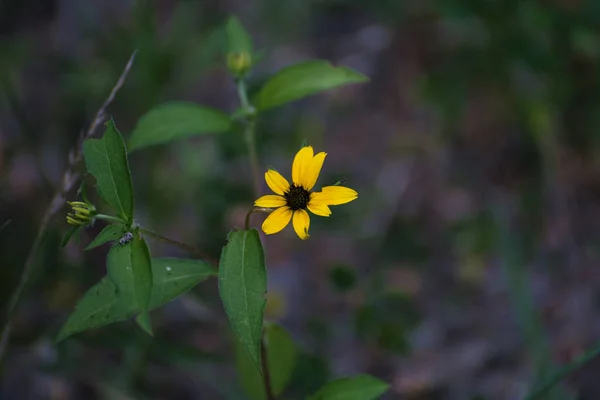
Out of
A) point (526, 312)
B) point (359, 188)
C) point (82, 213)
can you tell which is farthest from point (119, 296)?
point (359, 188)

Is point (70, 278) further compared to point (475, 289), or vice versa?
point (475, 289)

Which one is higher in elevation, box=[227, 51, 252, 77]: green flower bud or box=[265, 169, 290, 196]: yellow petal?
box=[227, 51, 252, 77]: green flower bud

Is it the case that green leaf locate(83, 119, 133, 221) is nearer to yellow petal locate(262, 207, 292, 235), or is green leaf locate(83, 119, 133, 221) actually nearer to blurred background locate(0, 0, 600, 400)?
yellow petal locate(262, 207, 292, 235)

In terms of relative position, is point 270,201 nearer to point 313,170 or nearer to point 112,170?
point 313,170

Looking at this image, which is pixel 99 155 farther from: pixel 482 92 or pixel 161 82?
pixel 482 92

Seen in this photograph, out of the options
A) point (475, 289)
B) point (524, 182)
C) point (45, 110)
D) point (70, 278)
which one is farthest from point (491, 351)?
point (45, 110)

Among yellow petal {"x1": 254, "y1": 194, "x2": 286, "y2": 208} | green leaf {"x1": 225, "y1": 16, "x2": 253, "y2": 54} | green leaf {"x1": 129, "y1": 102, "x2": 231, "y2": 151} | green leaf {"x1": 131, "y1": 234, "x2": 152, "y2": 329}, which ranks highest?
green leaf {"x1": 225, "y1": 16, "x2": 253, "y2": 54}

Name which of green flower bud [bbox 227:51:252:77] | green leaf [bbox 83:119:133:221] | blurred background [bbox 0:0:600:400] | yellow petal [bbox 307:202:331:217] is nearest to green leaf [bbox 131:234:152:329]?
green leaf [bbox 83:119:133:221]
